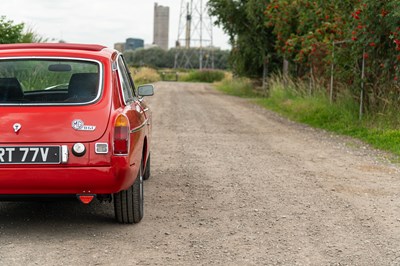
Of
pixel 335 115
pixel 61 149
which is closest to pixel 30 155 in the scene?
pixel 61 149

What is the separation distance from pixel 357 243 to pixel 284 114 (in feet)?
51.2

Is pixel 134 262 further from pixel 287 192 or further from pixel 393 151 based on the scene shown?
pixel 393 151

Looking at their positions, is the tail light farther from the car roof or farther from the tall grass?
the tall grass

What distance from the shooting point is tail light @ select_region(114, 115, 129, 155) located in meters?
5.89

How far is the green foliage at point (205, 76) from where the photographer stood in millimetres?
71125

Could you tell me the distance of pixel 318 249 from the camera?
18.7ft

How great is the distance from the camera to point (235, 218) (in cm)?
680

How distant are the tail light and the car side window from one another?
1.96ft

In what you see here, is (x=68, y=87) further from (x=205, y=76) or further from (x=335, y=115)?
(x=205, y=76)

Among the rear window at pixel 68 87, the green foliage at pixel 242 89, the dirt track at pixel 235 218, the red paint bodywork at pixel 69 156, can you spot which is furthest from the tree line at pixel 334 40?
the red paint bodywork at pixel 69 156

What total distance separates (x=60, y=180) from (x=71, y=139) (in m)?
0.34

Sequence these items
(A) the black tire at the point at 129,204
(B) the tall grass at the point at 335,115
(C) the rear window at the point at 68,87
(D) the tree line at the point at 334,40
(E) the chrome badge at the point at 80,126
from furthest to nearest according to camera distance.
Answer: (D) the tree line at the point at 334,40
(B) the tall grass at the point at 335,115
(A) the black tire at the point at 129,204
(C) the rear window at the point at 68,87
(E) the chrome badge at the point at 80,126

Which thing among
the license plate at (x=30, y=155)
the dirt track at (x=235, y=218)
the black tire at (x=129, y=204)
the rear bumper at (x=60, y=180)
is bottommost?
the dirt track at (x=235, y=218)

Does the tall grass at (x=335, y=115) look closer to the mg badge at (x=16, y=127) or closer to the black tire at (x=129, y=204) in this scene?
the black tire at (x=129, y=204)
